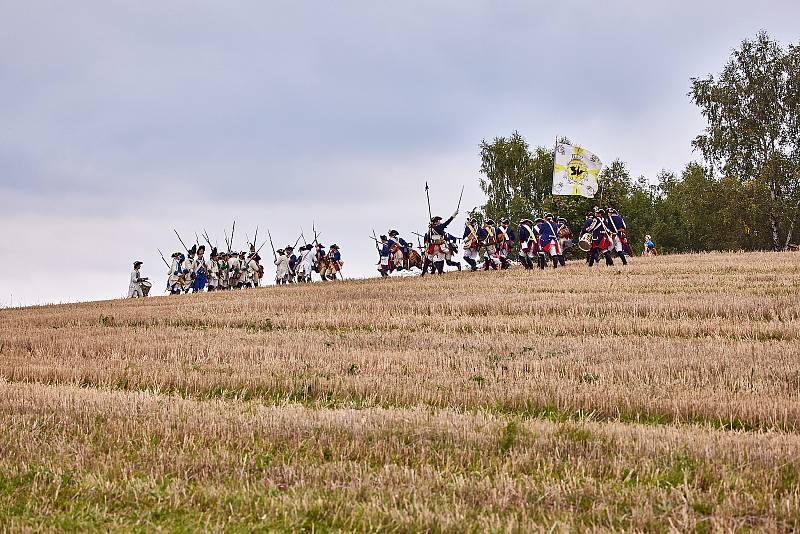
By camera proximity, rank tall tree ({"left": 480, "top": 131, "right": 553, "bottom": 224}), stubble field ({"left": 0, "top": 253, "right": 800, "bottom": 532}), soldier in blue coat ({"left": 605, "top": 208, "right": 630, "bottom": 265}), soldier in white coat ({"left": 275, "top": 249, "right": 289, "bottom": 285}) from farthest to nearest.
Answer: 1. tall tree ({"left": 480, "top": 131, "right": 553, "bottom": 224})
2. soldier in white coat ({"left": 275, "top": 249, "right": 289, "bottom": 285})
3. soldier in blue coat ({"left": 605, "top": 208, "right": 630, "bottom": 265})
4. stubble field ({"left": 0, "top": 253, "right": 800, "bottom": 532})

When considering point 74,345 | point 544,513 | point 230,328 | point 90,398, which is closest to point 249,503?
point 544,513

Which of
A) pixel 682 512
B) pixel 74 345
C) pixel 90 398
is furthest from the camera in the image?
pixel 74 345

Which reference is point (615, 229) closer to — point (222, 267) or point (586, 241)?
point (586, 241)

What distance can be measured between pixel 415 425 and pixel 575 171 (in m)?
28.9

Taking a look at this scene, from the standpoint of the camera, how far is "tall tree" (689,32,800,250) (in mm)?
45344

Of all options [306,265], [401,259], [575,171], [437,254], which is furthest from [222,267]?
[575,171]

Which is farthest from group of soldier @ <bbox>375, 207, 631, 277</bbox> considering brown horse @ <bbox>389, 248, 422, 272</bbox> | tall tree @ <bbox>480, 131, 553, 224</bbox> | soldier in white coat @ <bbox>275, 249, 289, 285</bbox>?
tall tree @ <bbox>480, 131, 553, 224</bbox>

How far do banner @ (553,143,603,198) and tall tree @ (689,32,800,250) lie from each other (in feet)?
46.6

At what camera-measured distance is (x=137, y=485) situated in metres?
5.85

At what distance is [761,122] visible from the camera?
4612 cm

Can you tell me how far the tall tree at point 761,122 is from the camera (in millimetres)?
45344

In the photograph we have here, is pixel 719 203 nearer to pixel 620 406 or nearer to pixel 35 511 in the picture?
pixel 620 406

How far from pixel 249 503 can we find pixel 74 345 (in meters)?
9.93

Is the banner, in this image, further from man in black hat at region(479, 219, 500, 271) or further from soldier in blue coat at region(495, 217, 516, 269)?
man in black hat at region(479, 219, 500, 271)
